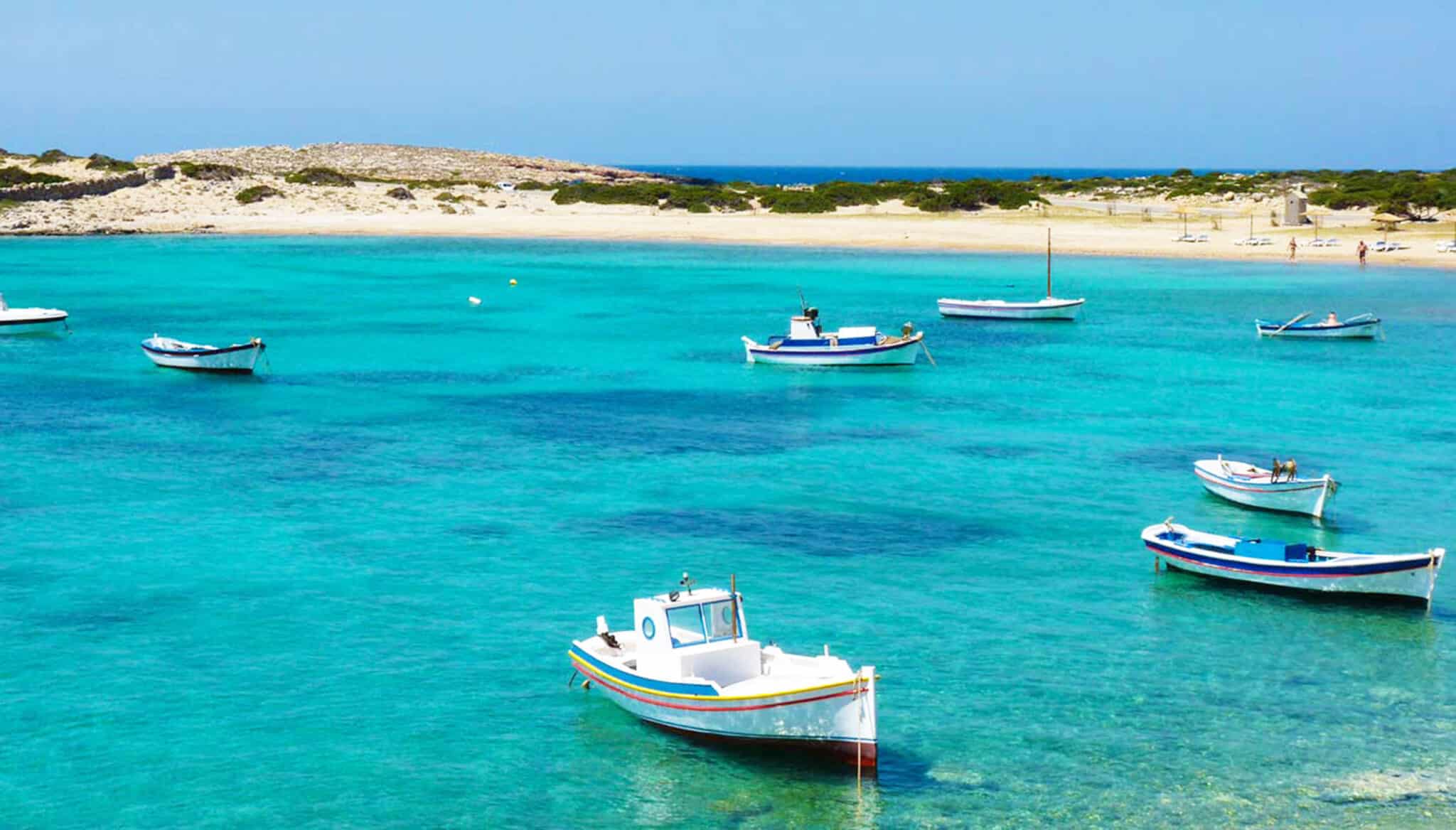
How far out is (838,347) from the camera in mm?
66812

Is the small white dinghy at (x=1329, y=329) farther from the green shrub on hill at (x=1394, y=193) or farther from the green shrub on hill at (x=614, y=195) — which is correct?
the green shrub on hill at (x=614, y=195)

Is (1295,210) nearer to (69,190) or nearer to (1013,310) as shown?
(1013,310)

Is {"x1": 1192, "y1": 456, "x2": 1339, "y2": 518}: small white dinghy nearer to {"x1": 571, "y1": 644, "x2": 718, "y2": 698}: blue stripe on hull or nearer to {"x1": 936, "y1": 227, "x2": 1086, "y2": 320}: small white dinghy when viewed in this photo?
{"x1": 571, "y1": 644, "x2": 718, "y2": 698}: blue stripe on hull

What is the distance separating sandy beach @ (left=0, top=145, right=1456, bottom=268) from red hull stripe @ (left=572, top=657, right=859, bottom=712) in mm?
95714

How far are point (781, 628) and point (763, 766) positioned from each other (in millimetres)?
6540

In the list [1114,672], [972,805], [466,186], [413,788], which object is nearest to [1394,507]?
[1114,672]

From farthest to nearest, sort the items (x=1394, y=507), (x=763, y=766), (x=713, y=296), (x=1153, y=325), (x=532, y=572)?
(x=713, y=296)
(x=1153, y=325)
(x=1394, y=507)
(x=532, y=572)
(x=763, y=766)

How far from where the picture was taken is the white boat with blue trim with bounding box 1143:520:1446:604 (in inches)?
1281

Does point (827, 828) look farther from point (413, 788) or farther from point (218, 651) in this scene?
point (218, 651)

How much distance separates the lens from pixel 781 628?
31.0 m

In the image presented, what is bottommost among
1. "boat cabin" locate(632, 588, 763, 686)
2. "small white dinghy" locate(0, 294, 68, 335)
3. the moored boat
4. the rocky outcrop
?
"boat cabin" locate(632, 588, 763, 686)

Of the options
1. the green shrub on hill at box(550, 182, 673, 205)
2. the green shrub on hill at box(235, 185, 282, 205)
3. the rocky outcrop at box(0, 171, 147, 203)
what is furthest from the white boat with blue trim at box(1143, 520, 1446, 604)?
the rocky outcrop at box(0, 171, 147, 203)

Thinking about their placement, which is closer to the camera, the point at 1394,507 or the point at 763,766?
the point at 763,766

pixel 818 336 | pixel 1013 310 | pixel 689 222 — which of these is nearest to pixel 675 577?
pixel 818 336
